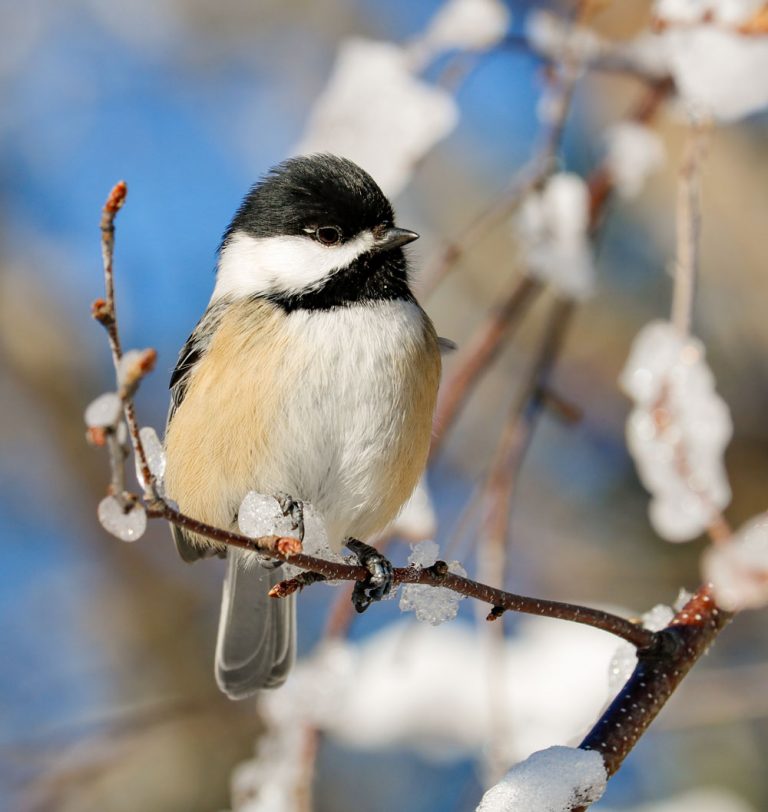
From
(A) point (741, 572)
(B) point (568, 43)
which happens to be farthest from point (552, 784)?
(B) point (568, 43)

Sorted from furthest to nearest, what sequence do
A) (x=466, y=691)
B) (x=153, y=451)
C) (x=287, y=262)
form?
(x=466, y=691)
(x=287, y=262)
(x=153, y=451)

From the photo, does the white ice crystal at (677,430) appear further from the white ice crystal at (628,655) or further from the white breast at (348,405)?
the white breast at (348,405)

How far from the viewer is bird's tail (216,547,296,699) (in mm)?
2719

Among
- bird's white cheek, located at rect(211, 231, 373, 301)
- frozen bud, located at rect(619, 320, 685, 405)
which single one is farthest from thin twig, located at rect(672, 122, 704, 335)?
bird's white cheek, located at rect(211, 231, 373, 301)

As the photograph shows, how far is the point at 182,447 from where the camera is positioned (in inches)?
92.7

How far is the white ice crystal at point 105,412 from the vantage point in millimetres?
1158

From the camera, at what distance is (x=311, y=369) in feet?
7.12

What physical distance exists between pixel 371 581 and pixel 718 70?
4.79 ft

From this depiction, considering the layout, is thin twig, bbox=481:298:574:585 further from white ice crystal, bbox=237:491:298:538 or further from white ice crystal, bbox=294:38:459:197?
white ice crystal, bbox=237:491:298:538

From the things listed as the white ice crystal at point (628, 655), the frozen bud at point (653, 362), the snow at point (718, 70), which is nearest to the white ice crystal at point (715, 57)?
the snow at point (718, 70)

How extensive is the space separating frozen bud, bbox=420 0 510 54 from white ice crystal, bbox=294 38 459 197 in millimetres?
114

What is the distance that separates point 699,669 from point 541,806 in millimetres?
2961

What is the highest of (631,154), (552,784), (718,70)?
(631,154)

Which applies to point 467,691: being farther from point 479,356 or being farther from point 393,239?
point 393,239
